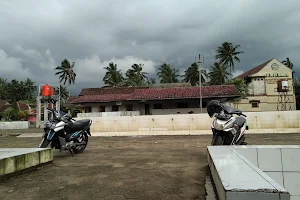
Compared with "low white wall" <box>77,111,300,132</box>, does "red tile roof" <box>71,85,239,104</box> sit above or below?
above

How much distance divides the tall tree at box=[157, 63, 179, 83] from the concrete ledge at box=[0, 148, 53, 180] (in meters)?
42.2

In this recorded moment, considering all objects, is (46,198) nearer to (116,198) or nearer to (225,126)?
(116,198)

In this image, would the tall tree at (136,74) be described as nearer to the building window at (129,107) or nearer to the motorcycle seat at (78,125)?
the building window at (129,107)

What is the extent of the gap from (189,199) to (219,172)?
0.62m

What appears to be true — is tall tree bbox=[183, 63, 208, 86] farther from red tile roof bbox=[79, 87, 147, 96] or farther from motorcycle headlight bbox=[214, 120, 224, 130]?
motorcycle headlight bbox=[214, 120, 224, 130]

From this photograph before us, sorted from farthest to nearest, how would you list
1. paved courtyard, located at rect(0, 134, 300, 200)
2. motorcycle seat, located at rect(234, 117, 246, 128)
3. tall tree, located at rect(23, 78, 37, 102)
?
tall tree, located at rect(23, 78, 37, 102) < motorcycle seat, located at rect(234, 117, 246, 128) < paved courtyard, located at rect(0, 134, 300, 200)

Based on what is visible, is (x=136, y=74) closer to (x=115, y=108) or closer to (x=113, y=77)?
(x=113, y=77)

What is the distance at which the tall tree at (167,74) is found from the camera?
4639cm

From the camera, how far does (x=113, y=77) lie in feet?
140

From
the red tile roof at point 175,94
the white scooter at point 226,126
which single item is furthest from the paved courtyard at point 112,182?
the red tile roof at point 175,94

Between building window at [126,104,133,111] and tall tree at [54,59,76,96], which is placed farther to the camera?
tall tree at [54,59,76,96]

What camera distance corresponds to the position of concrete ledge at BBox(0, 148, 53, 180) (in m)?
3.60

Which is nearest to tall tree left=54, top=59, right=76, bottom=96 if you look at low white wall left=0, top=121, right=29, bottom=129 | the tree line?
the tree line

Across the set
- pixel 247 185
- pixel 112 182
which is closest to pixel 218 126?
pixel 112 182
